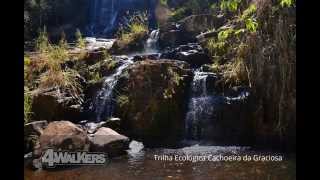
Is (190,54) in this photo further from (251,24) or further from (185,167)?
(185,167)

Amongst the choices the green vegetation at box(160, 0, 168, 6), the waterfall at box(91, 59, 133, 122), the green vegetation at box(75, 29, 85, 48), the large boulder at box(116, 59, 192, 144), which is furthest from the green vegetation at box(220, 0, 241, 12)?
the green vegetation at box(75, 29, 85, 48)

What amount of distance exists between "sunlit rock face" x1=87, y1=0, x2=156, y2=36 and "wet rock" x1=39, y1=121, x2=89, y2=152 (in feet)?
2.72

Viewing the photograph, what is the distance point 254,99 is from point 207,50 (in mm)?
564

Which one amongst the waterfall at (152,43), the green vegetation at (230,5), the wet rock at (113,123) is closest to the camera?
the green vegetation at (230,5)

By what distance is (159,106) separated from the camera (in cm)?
449

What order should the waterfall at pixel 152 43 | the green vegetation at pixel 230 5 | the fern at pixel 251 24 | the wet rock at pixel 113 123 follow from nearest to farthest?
the green vegetation at pixel 230 5
the fern at pixel 251 24
the wet rock at pixel 113 123
the waterfall at pixel 152 43

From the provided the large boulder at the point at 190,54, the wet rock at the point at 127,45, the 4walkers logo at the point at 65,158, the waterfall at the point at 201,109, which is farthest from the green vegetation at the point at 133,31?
the 4walkers logo at the point at 65,158

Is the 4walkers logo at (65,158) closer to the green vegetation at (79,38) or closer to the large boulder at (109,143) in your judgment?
the large boulder at (109,143)

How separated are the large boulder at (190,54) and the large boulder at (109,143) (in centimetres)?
79

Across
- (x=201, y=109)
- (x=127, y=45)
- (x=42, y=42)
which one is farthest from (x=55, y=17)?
(x=201, y=109)

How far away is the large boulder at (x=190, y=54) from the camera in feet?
14.6

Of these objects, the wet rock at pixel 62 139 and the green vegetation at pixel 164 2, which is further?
the green vegetation at pixel 164 2
